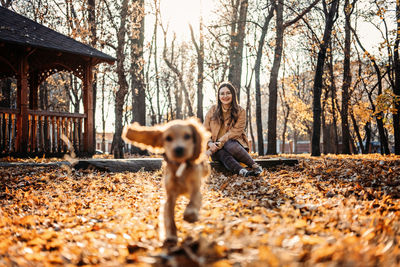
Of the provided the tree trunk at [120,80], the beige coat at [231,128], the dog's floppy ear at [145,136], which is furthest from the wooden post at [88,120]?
the dog's floppy ear at [145,136]

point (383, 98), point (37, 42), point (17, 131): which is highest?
point (37, 42)

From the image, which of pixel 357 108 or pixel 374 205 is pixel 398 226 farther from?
pixel 357 108

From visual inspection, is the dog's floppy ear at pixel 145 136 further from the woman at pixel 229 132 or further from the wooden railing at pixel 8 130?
the wooden railing at pixel 8 130

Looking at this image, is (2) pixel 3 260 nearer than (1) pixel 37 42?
Yes

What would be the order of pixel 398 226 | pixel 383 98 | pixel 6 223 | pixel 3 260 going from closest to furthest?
pixel 3 260 < pixel 398 226 < pixel 6 223 < pixel 383 98

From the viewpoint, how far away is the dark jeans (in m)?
6.13

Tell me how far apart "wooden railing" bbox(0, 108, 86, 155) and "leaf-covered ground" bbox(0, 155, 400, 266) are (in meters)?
4.97

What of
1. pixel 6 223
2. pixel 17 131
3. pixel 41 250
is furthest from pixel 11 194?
pixel 17 131

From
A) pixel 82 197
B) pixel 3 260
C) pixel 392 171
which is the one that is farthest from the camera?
pixel 392 171

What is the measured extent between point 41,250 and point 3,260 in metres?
0.30

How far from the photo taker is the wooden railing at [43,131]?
9.93 m

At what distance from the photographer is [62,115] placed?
35.5ft

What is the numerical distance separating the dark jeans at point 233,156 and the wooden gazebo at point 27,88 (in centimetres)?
670

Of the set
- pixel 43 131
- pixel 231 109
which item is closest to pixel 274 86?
pixel 231 109
